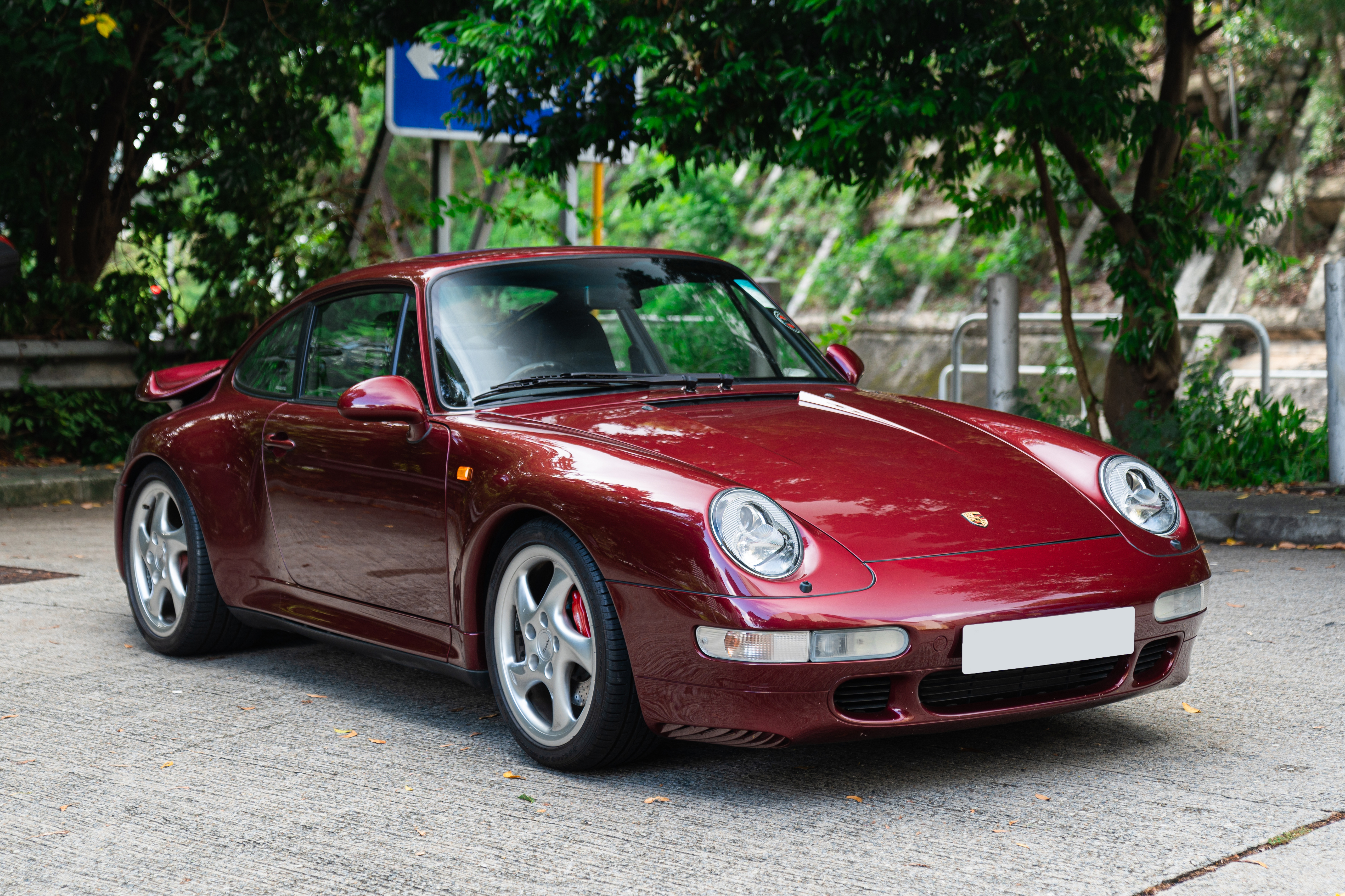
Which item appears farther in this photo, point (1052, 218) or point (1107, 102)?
point (1052, 218)

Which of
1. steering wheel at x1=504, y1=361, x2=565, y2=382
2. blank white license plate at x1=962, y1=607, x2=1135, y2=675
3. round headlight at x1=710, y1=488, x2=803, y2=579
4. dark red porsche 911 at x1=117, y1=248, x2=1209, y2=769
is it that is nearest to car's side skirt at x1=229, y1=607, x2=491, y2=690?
dark red porsche 911 at x1=117, y1=248, x2=1209, y2=769

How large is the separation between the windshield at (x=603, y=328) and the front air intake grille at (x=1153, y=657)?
1447 mm

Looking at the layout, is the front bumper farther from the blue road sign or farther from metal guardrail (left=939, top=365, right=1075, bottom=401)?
metal guardrail (left=939, top=365, right=1075, bottom=401)

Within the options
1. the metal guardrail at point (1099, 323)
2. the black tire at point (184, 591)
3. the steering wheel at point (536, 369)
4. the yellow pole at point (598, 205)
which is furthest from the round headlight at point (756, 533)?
the yellow pole at point (598, 205)

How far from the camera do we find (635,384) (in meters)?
4.29

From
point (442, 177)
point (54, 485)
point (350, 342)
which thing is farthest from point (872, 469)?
point (442, 177)

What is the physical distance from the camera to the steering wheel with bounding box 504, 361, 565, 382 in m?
4.23

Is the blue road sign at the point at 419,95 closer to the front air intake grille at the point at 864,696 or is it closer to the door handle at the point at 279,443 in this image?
the door handle at the point at 279,443

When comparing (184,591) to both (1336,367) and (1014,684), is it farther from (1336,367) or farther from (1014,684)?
(1336,367)

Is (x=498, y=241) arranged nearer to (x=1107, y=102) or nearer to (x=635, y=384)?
(x=1107, y=102)

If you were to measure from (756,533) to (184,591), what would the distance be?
2675 mm

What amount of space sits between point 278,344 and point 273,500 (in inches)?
26.0

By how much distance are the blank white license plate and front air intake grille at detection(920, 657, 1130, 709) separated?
0.02 meters

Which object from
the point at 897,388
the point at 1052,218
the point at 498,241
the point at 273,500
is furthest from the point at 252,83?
the point at 498,241
